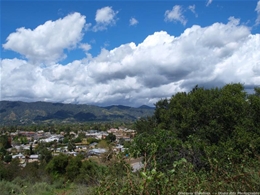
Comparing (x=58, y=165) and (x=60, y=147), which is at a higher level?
(x=58, y=165)

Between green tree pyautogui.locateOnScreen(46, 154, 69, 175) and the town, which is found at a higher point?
green tree pyautogui.locateOnScreen(46, 154, 69, 175)

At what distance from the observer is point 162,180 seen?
5.99 feet

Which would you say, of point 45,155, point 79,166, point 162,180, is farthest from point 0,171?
point 45,155

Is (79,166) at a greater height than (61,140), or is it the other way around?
(79,166)

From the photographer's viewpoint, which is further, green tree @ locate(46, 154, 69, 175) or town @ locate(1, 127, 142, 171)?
town @ locate(1, 127, 142, 171)

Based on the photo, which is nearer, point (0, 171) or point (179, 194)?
point (179, 194)

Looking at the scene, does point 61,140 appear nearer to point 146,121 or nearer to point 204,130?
point 146,121

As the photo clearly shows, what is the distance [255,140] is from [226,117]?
101 inches

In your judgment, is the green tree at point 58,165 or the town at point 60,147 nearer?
the green tree at point 58,165

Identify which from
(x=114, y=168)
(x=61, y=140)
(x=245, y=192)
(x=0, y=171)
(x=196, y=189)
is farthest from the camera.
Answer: (x=61, y=140)

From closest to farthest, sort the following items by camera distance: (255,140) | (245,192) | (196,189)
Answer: (245,192), (196,189), (255,140)

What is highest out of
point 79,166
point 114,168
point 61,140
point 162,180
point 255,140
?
point 162,180

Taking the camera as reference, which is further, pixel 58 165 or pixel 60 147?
pixel 60 147

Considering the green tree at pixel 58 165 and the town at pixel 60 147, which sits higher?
the green tree at pixel 58 165
